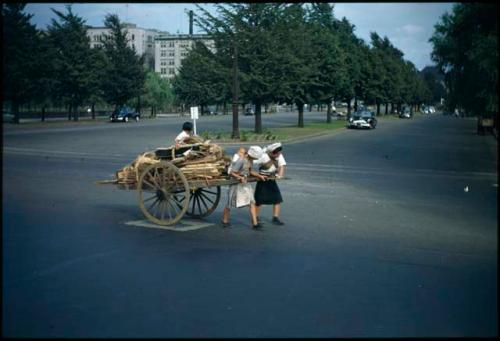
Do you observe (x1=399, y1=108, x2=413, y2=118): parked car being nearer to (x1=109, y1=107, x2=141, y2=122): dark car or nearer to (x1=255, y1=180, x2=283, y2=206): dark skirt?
(x1=109, y1=107, x2=141, y2=122): dark car

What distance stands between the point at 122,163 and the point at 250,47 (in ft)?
56.5

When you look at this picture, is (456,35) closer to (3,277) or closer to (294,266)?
(294,266)

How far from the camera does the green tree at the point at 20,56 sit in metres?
46.9

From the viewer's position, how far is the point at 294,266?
7.27 meters

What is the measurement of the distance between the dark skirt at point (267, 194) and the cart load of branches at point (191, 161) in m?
0.65

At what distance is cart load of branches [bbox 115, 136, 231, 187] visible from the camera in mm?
9828

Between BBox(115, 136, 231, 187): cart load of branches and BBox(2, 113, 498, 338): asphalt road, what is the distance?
0.87 metres

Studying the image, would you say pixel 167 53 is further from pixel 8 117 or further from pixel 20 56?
pixel 20 56

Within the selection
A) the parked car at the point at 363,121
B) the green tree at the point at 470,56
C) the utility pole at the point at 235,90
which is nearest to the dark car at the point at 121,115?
the parked car at the point at 363,121

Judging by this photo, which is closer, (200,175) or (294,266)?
(294,266)

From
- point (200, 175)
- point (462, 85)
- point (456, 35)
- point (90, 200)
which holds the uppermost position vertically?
point (456, 35)

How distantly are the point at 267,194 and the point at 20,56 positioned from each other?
44.5 m

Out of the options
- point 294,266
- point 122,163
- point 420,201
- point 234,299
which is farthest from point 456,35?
point 234,299

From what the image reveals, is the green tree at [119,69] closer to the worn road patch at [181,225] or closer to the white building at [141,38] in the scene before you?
the worn road patch at [181,225]
